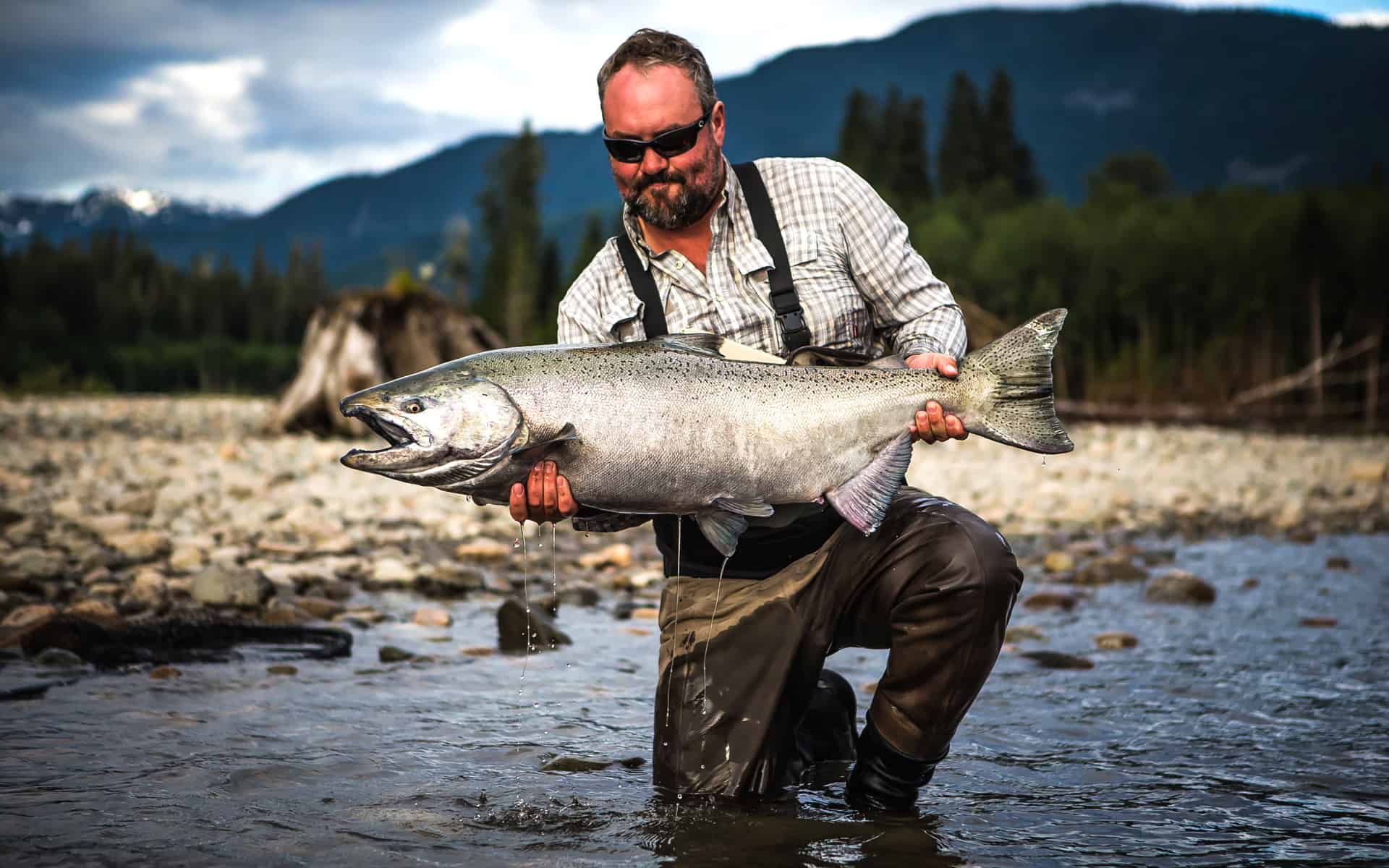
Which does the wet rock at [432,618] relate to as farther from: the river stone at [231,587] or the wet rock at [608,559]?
the wet rock at [608,559]

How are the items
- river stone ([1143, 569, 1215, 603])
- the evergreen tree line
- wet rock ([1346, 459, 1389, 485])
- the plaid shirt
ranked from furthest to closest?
the evergreen tree line
wet rock ([1346, 459, 1389, 485])
river stone ([1143, 569, 1215, 603])
the plaid shirt

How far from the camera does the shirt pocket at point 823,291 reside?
4105 mm

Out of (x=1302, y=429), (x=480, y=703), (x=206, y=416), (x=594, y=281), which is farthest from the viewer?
(x=206, y=416)

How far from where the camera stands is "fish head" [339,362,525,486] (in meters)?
3.23

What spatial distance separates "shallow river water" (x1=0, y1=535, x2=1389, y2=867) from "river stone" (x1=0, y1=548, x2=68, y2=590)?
5.62 feet

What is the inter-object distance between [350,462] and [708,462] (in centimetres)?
106

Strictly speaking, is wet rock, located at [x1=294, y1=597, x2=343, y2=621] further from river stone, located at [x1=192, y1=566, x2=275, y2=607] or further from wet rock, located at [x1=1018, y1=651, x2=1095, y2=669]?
wet rock, located at [x1=1018, y1=651, x2=1095, y2=669]

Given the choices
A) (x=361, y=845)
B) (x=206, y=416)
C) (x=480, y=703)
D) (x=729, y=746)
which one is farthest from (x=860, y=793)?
(x=206, y=416)

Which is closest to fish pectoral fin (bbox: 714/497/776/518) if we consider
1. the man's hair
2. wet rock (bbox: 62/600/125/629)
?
the man's hair

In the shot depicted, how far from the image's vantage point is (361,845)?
10.8 ft

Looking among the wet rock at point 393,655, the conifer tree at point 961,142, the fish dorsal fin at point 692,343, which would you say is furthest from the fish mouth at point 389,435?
the conifer tree at point 961,142

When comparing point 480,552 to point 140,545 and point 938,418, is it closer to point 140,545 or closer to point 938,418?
point 140,545

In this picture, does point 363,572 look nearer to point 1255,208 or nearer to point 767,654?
point 767,654

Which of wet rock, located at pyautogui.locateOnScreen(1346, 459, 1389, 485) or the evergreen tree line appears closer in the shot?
wet rock, located at pyautogui.locateOnScreen(1346, 459, 1389, 485)
